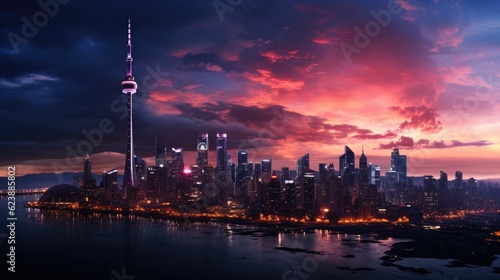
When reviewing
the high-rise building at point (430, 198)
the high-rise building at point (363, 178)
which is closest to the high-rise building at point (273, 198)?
the high-rise building at point (363, 178)

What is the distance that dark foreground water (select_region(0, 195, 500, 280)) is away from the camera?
5481cm

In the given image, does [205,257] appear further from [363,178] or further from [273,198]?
[363,178]

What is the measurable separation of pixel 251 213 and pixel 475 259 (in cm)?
7963

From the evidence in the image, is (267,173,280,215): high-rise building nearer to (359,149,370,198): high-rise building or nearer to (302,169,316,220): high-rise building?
(302,169,316,220): high-rise building

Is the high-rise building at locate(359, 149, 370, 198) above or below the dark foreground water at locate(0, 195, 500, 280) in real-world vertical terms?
above

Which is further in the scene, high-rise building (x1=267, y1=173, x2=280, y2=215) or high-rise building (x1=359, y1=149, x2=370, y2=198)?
high-rise building (x1=359, y1=149, x2=370, y2=198)

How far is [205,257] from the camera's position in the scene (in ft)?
220

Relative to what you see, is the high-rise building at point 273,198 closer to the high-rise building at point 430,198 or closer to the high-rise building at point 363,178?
the high-rise building at point 363,178

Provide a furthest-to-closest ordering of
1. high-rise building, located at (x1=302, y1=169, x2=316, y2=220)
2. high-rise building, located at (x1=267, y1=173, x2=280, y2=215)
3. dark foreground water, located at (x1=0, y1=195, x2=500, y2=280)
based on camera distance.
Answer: high-rise building, located at (x1=267, y1=173, x2=280, y2=215) → high-rise building, located at (x1=302, y1=169, x2=316, y2=220) → dark foreground water, located at (x1=0, y1=195, x2=500, y2=280)

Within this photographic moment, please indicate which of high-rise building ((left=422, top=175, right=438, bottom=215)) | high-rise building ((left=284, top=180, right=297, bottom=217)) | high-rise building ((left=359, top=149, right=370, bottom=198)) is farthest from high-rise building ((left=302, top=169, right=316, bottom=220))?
high-rise building ((left=422, top=175, right=438, bottom=215))

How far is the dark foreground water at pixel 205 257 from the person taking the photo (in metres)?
54.8

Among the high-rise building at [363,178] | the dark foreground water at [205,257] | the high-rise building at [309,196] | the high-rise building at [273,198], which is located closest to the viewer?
the dark foreground water at [205,257]

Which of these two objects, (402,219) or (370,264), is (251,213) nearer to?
(402,219)

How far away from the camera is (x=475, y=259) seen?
63812 mm
